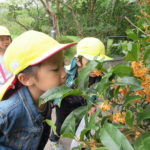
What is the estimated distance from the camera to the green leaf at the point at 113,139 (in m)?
0.74

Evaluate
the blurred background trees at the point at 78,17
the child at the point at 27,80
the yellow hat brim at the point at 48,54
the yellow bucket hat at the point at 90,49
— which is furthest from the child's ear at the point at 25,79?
the blurred background trees at the point at 78,17

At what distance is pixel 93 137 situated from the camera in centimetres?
103

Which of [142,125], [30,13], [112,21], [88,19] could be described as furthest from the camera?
[30,13]

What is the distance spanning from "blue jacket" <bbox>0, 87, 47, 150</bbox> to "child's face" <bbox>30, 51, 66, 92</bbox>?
16 centimetres

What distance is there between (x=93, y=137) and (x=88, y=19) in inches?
264

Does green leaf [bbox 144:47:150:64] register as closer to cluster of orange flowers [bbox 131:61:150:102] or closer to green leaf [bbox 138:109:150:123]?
cluster of orange flowers [bbox 131:61:150:102]

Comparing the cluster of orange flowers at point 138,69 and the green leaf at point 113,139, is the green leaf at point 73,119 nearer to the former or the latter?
the green leaf at point 113,139

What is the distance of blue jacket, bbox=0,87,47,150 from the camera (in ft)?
4.60

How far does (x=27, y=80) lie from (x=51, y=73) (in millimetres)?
172

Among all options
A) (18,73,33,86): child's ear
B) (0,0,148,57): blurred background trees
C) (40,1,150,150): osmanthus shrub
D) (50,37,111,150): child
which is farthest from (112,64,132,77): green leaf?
(0,0,148,57): blurred background trees

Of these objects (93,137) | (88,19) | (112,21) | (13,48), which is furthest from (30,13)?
(93,137)

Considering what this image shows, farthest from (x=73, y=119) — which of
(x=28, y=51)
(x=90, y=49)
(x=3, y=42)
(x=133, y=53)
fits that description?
(x=3, y=42)

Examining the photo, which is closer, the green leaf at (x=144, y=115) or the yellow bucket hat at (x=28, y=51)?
the green leaf at (x=144, y=115)

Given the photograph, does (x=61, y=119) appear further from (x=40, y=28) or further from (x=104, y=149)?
(x=40, y=28)
